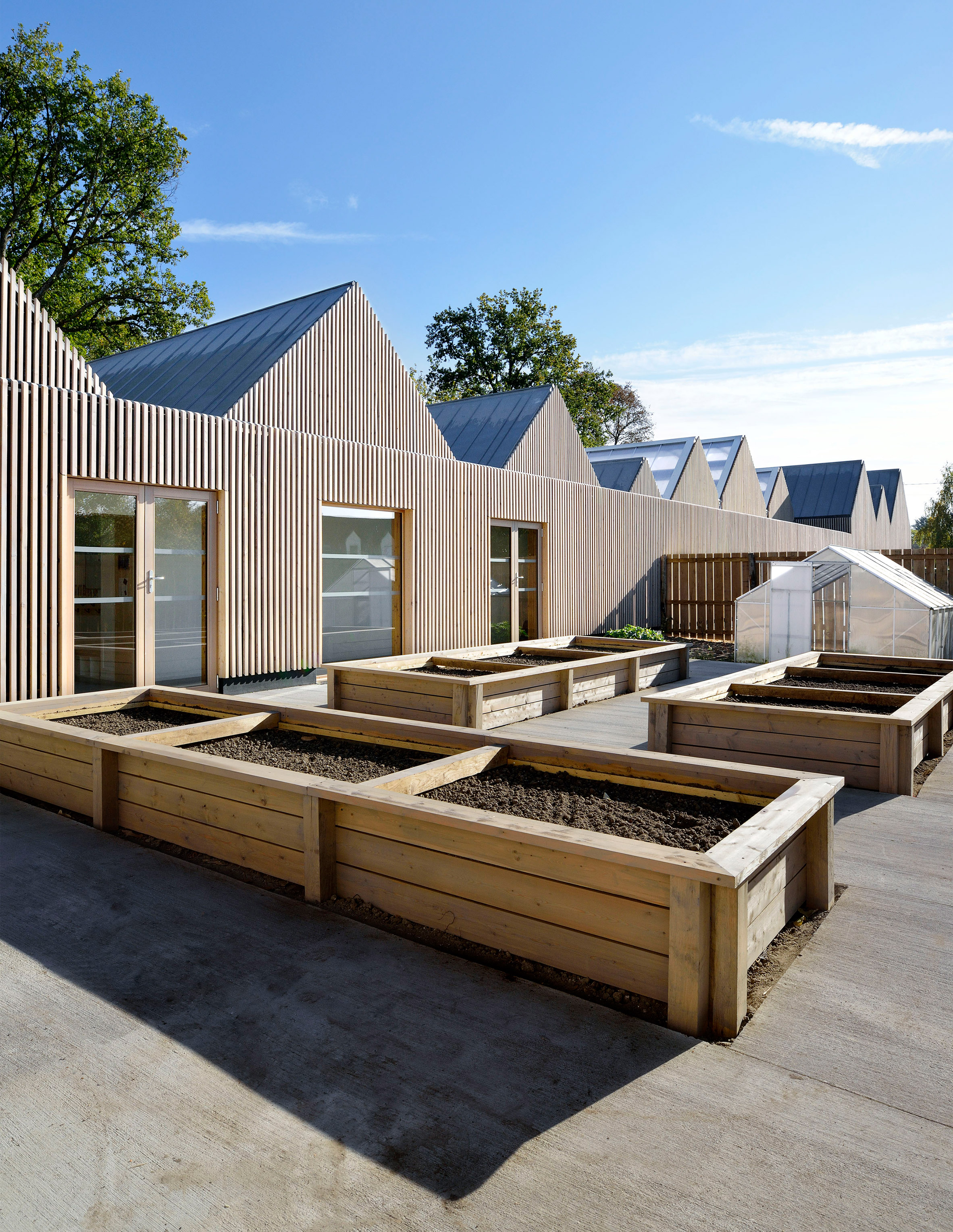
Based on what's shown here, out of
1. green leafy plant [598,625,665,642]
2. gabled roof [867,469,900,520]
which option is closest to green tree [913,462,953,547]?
gabled roof [867,469,900,520]

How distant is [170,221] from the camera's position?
80.2ft

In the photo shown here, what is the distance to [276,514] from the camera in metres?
9.13

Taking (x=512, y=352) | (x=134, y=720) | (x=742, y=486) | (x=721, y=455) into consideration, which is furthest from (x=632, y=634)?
(x=512, y=352)

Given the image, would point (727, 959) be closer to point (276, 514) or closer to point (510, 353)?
point (276, 514)

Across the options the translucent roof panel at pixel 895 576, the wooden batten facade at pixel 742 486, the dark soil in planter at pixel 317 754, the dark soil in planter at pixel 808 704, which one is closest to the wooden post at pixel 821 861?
the dark soil in planter at pixel 317 754

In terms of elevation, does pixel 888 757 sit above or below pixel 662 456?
below

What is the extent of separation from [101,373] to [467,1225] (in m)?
17.4

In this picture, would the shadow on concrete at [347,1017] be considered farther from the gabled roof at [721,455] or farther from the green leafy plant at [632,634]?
the gabled roof at [721,455]

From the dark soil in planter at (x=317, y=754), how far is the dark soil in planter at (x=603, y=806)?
0.51 meters

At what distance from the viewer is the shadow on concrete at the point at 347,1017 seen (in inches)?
74.9

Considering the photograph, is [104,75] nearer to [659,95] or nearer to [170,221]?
[170,221]

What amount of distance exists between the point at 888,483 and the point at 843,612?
1723 inches

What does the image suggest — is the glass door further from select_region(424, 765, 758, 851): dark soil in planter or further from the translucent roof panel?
A: the translucent roof panel

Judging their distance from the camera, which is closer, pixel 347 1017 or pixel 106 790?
pixel 347 1017
